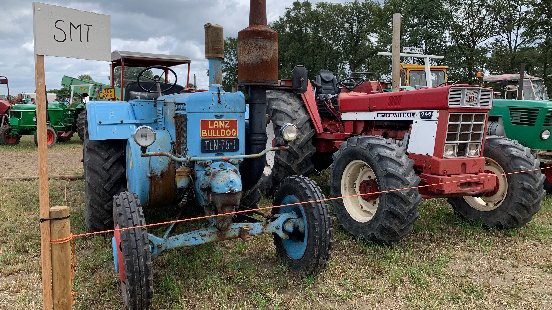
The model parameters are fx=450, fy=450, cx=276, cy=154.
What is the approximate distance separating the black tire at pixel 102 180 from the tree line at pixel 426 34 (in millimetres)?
16905

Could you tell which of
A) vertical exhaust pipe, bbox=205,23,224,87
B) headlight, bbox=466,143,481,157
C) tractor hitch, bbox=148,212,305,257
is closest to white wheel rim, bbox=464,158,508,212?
headlight, bbox=466,143,481,157

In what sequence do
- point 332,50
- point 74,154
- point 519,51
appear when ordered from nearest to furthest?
point 74,154 < point 519,51 < point 332,50

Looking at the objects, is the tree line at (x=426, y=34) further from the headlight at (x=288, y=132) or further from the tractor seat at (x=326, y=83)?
the headlight at (x=288, y=132)

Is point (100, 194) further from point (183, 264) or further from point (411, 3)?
point (411, 3)

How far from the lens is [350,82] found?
293 inches

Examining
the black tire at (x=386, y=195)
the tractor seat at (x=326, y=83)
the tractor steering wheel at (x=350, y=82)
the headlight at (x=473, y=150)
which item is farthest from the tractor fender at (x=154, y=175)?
the tractor steering wheel at (x=350, y=82)

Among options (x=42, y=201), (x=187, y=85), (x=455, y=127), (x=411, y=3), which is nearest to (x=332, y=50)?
(x=411, y=3)

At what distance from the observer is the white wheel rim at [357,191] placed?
15.2ft

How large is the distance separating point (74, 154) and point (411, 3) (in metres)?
25.3

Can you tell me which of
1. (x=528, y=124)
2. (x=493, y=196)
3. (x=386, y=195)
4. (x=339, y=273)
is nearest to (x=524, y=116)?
(x=528, y=124)

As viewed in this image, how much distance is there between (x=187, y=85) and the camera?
6.99 metres

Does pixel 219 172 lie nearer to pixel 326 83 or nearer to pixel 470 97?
pixel 470 97

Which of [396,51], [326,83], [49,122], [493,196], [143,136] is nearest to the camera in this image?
[143,136]

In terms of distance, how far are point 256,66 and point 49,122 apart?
1275 cm
